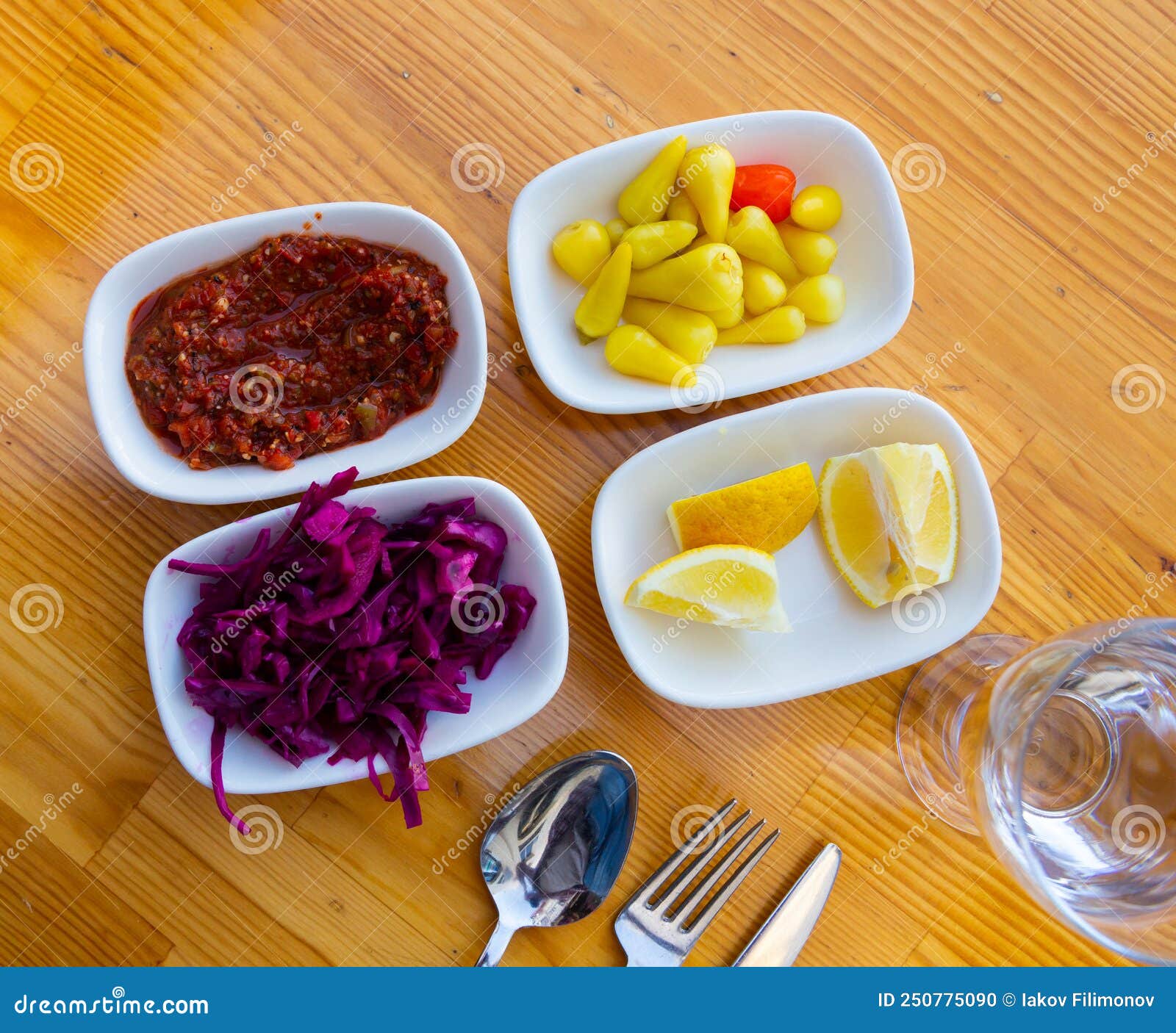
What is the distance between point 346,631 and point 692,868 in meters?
0.77

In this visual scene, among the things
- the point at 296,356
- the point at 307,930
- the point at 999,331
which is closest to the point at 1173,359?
the point at 999,331

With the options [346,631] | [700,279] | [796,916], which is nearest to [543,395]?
[700,279]

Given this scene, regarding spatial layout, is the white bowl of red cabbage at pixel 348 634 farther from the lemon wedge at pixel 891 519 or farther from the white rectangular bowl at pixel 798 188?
the lemon wedge at pixel 891 519

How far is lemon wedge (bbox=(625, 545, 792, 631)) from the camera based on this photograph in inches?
56.9

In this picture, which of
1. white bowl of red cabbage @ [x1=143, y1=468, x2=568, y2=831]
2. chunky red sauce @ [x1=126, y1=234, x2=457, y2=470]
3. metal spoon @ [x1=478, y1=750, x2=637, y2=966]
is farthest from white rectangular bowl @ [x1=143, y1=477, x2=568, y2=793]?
metal spoon @ [x1=478, y1=750, x2=637, y2=966]

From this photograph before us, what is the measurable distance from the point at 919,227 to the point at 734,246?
1.33 feet

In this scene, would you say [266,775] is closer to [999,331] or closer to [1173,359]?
[999,331]

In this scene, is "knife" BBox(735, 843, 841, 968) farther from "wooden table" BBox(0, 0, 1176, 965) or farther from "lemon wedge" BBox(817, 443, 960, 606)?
"lemon wedge" BBox(817, 443, 960, 606)

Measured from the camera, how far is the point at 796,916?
1.61 m

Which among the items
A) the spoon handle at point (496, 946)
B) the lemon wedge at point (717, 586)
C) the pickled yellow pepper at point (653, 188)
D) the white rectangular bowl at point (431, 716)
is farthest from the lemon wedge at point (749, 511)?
the spoon handle at point (496, 946)

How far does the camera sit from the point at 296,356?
1.45m

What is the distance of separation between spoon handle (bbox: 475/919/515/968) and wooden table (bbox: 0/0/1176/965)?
0.06m

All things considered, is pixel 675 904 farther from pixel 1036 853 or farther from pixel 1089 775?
pixel 1089 775

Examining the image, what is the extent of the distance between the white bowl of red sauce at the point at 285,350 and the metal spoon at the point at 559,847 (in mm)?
648
